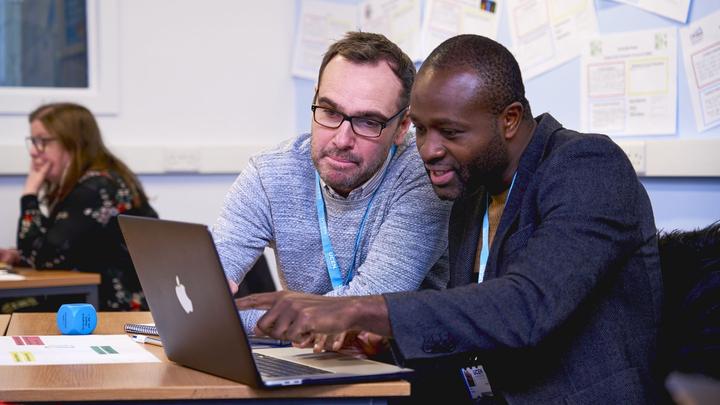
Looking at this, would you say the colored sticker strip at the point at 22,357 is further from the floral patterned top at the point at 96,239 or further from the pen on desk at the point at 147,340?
the floral patterned top at the point at 96,239

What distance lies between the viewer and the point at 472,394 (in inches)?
72.8

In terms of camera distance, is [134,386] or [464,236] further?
[464,236]

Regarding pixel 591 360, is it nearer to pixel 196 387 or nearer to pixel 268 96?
pixel 196 387

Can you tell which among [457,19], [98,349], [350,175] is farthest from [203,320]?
[457,19]

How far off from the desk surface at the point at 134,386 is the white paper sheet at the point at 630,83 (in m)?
2.12

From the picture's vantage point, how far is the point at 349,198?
7.68ft

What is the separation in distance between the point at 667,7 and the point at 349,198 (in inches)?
61.2

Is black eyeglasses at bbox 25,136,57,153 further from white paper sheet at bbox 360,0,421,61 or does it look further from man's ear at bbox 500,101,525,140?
man's ear at bbox 500,101,525,140

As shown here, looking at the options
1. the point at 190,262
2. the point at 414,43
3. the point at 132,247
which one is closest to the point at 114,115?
the point at 414,43

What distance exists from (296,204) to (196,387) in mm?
946

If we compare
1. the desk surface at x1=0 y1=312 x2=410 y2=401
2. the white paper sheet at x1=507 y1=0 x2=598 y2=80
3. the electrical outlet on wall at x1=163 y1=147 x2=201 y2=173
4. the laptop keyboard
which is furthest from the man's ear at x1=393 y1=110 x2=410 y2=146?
the electrical outlet on wall at x1=163 y1=147 x2=201 y2=173

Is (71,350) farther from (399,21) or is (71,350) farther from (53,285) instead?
(399,21)

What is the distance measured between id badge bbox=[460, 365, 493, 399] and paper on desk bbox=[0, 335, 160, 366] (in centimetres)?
57

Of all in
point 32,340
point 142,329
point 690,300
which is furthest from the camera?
point 142,329
